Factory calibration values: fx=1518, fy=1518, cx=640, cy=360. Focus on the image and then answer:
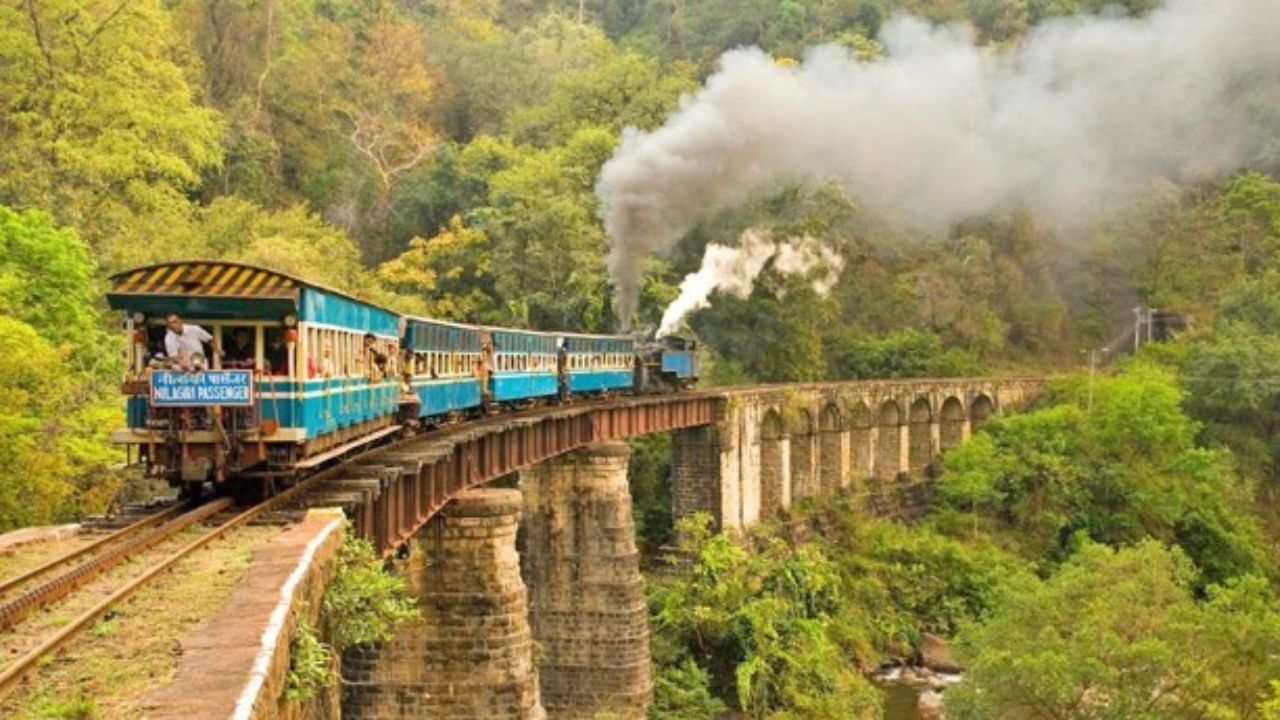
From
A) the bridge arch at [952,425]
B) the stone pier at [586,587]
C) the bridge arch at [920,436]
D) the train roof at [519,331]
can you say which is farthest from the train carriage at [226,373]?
the bridge arch at [952,425]

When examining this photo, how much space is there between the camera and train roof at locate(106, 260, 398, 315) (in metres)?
16.3

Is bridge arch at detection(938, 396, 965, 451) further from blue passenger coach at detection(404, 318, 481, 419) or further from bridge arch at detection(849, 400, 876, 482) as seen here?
blue passenger coach at detection(404, 318, 481, 419)

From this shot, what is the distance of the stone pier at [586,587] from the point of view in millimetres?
32625

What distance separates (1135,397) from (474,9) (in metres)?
56.3

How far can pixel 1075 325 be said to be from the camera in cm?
7931

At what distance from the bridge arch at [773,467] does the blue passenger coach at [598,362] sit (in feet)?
32.5

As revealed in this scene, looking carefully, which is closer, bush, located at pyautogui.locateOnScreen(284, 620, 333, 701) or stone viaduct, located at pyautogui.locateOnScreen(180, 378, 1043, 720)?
bush, located at pyautogui.locateOnScreen(284, 620, 333, 701)

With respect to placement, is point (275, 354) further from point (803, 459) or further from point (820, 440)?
point (820, 440)

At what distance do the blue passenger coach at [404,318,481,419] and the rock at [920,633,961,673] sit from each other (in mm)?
18923

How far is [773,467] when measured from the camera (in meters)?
49.9

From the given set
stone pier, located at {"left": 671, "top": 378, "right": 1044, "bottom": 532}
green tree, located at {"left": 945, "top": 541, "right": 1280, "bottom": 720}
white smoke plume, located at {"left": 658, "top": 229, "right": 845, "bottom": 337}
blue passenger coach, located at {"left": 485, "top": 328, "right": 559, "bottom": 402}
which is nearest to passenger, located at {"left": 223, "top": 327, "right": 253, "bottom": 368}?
blue passenger coach, located at {"left": 485, "top": 328, "right": 559, "bottom": 402}

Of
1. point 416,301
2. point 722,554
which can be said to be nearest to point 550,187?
point 416,301

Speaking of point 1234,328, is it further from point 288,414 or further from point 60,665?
point 60,665

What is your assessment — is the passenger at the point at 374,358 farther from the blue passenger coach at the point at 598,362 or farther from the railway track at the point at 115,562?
the blue passenger coach at the point at 598,362
